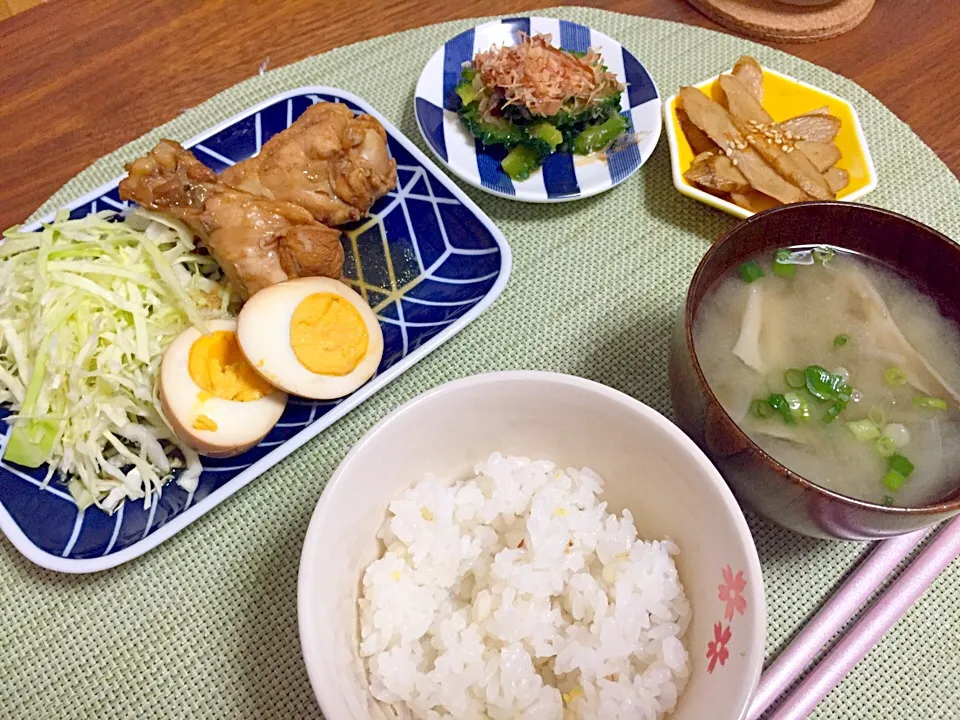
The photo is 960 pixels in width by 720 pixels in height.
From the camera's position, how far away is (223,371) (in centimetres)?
184

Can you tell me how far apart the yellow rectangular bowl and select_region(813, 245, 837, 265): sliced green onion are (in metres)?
0.44

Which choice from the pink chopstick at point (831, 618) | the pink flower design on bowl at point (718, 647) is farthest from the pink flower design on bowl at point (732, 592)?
the pink chopstick at point (831, 618)

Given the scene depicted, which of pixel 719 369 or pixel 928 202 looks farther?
pixel 928 202

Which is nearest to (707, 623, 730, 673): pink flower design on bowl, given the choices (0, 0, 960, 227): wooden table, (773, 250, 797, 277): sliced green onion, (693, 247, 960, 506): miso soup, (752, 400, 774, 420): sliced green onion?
(693, 247, 960, 506): miso soup

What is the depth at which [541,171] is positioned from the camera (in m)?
2.21

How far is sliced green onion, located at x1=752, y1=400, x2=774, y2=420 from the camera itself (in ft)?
4.83

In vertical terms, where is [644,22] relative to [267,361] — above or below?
above

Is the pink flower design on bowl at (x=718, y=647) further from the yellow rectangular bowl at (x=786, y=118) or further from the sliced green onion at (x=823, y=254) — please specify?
the yellow rectangular bowl at (x=786, y=118)

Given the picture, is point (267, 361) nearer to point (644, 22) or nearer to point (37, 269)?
point (37, 269)

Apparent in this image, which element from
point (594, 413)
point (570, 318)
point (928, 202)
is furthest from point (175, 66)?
point (928, 202)

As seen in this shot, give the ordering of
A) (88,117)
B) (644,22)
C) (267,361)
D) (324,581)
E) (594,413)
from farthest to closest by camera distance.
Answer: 1. (644,22)
2. (88,117)
3. (267,361)
4. (594,413)
5. (324,581)

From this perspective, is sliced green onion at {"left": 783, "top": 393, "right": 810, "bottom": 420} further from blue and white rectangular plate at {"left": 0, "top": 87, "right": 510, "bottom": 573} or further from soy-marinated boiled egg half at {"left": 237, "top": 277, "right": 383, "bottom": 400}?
soy-marinated boiled egg half at {"left": 237, "top": 277, "right": 383, "bottom": 400}

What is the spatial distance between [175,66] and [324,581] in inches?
79.1

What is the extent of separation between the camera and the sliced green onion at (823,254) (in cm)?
161
